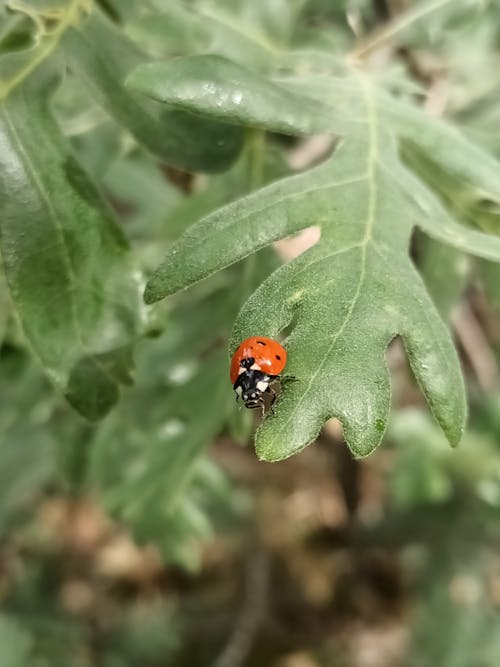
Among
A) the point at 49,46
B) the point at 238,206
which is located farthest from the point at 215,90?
the point at 49,46

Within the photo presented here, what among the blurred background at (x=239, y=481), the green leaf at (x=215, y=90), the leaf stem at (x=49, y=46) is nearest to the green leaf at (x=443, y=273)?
the blurred background at (x=239, y=481)

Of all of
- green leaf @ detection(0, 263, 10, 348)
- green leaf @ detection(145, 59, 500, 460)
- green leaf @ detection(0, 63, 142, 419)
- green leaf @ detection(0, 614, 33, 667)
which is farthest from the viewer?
green leaf @ detection(0, 614, 33, 667)

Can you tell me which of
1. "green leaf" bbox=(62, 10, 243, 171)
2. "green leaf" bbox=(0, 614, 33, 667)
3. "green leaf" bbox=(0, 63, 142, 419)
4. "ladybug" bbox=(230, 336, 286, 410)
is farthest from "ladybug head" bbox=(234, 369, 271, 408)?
"green leaf" bbox=(0, 614, 33, 667)

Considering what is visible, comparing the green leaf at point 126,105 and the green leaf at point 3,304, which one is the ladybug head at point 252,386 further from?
the green leaf at point 3,304

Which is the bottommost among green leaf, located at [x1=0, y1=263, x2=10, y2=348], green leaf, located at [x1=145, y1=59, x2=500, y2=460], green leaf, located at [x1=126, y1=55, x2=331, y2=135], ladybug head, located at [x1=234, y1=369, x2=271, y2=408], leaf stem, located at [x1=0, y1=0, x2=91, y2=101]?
green leaf, located at [x1=0, y1=263, x2=10, y2=348]

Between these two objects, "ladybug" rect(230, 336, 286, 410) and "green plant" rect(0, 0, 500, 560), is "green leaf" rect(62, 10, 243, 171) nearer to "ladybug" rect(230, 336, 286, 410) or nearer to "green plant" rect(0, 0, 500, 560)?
"green plant" rect(0, 0, 500, 560)

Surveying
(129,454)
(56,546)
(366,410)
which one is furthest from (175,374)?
(56,546)
